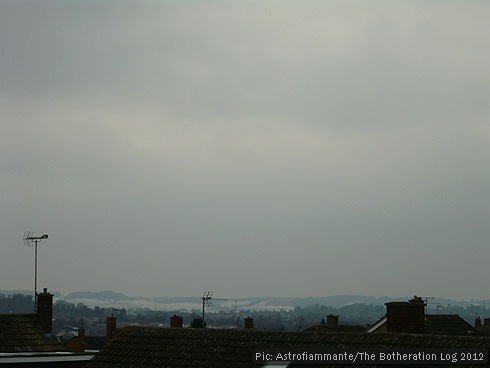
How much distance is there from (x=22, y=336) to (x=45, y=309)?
4028 mm

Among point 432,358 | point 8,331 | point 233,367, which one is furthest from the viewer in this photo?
point 8,331

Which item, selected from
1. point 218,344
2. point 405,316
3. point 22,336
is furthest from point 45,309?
point 405,316

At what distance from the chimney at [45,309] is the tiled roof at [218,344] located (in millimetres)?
18247

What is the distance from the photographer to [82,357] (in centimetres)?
3884

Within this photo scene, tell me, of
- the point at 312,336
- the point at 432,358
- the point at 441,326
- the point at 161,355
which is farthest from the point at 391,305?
the point at 441,326

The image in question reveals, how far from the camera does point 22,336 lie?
45.7m

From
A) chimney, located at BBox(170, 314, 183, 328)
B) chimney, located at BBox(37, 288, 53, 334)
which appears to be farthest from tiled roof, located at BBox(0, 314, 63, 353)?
chimney, located at BBox(170, 314, 183, 328)

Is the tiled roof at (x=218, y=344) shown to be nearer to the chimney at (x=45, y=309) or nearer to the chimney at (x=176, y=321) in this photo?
the chimney at (x=45, y=309)

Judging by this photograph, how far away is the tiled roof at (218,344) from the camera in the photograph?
2505 cm

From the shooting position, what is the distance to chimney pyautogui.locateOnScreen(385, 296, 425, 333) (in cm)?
2930

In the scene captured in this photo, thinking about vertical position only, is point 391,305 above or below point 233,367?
above

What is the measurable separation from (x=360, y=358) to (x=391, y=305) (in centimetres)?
481

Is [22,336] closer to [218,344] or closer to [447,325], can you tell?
[218,344]

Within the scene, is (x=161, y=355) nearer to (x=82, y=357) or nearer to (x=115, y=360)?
(x=115, y=360)
